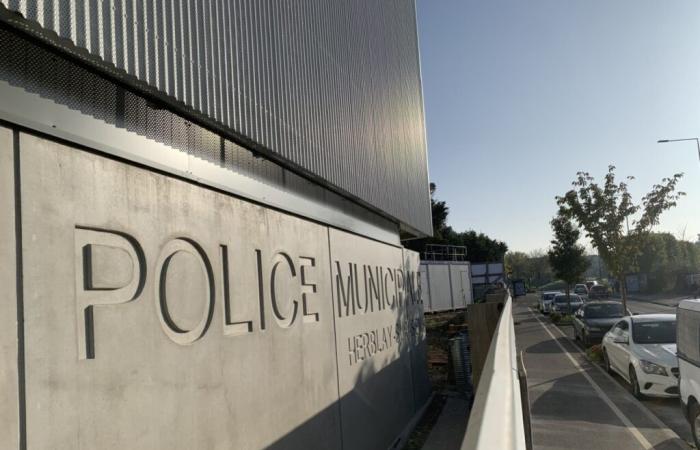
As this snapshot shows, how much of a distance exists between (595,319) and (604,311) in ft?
2.53

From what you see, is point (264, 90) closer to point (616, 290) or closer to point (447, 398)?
point (447, 398)

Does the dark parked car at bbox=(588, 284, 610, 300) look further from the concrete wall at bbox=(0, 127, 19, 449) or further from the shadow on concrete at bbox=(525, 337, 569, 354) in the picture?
the concrete wall at bbox=(0, 127, 19, 449)

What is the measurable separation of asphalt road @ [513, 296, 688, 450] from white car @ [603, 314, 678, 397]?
0.38 metres

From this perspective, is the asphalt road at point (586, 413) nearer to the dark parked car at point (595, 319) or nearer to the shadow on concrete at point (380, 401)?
the dark parked car at point (595, 319)

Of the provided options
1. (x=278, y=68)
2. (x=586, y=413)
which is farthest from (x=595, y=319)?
(x=278, y=68)

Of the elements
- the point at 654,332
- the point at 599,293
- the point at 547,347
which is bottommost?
the point at 599,293

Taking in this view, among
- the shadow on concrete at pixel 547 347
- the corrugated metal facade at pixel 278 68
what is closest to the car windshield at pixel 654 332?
the corrugated metal facade at pixel 278 68

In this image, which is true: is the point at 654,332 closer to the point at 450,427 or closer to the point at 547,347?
the point at 450,427

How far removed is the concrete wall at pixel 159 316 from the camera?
262 centimetres

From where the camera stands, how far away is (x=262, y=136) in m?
5.15

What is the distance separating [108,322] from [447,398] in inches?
391

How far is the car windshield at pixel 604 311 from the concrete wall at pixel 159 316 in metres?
14.3

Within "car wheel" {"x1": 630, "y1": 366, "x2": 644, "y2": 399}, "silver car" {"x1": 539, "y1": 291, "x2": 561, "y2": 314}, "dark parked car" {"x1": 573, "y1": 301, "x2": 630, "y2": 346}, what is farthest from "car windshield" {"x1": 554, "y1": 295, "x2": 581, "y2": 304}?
"car wheel" {"x1": 630, "y1": 366, "x2": 644, "y2": 399}

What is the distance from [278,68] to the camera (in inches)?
223
